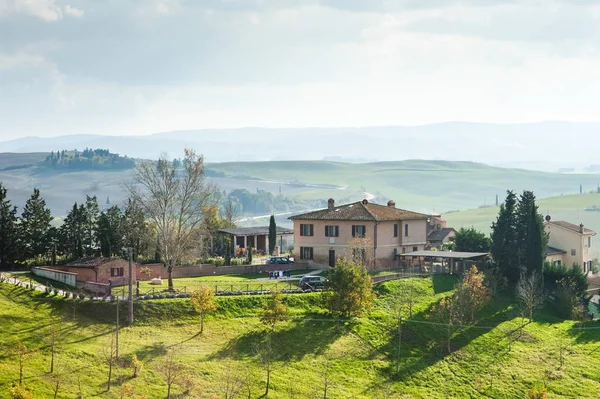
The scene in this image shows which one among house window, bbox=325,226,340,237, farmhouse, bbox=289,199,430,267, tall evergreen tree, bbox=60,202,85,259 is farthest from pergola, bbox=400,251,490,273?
tall evergreen tree, bbox=60,202,85,259

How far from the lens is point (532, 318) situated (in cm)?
7131

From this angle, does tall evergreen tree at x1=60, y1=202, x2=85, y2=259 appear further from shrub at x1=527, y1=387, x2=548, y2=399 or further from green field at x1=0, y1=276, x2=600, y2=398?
shrub at x1=527, y1=387, x2=548, y2=399

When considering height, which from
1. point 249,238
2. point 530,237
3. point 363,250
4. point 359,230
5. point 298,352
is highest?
point 359,230

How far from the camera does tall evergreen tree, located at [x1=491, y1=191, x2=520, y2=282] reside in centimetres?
7944

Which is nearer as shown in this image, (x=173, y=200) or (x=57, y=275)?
(x=57, y=275)

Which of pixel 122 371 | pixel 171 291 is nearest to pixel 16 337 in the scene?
pixel 122 371

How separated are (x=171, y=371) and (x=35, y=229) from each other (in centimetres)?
3567

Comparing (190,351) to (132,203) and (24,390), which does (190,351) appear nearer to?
(24,390)

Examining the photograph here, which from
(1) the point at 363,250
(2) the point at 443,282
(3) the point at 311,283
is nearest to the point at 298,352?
(3) the point at 311,283

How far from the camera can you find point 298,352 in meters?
55.6

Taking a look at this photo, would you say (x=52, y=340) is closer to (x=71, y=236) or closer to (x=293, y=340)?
(x=293, y=340)

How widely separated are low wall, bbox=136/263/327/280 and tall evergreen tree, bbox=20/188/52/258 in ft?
38.4

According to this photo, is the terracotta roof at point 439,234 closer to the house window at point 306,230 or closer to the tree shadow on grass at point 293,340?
the house window at point 306,230

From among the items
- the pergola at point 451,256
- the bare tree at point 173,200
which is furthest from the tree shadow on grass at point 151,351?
the pergola at point 451,256
